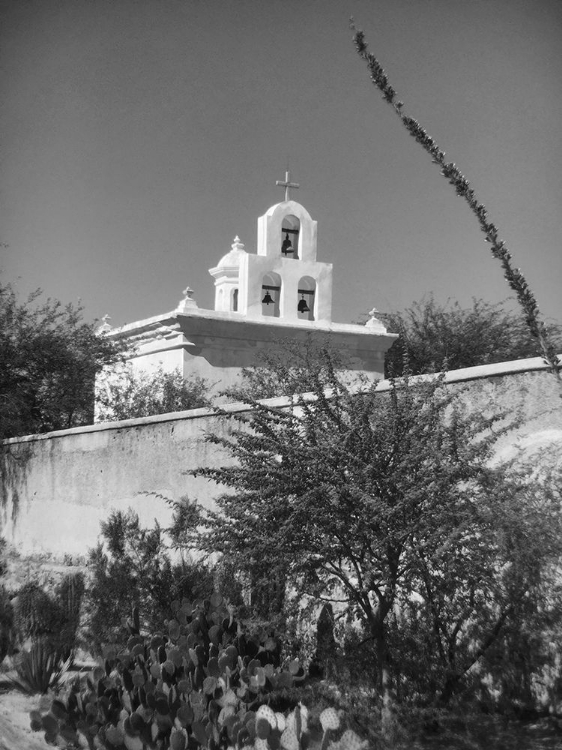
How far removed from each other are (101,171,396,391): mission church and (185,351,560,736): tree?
1110cm

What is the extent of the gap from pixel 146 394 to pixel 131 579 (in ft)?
22.8

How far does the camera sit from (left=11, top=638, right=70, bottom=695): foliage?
9.78 meters

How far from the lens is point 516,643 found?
290 inches

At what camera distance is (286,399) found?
10.2 m

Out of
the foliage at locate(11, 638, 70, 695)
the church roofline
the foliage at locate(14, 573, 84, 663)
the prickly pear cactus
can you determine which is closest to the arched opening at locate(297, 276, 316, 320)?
the church roofline

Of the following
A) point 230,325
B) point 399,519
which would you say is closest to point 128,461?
point 399,519

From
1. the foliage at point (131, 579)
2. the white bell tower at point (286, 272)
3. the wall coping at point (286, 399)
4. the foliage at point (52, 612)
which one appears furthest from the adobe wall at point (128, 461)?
the white bell tower at point (286, 272)

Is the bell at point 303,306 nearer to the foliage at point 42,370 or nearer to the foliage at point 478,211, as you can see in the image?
the foliage at point 42,370

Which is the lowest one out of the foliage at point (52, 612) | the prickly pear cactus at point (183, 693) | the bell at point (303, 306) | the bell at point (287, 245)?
the foliage at point (52, 612)

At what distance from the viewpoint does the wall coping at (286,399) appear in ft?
25.9

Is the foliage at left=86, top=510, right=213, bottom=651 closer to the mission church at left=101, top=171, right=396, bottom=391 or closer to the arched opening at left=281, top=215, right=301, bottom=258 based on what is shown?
the mission church at left=101, top=171, right=396, bottom=391

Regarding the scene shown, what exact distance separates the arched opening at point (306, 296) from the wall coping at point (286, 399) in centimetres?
833

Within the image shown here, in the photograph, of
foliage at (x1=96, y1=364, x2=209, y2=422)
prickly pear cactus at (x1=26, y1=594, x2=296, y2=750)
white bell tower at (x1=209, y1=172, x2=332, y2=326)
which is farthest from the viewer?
white bell tower at (x1=209, y1=172, x2=332, y2=326)

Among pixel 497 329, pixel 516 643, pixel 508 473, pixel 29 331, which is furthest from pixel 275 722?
pixel 497 329
